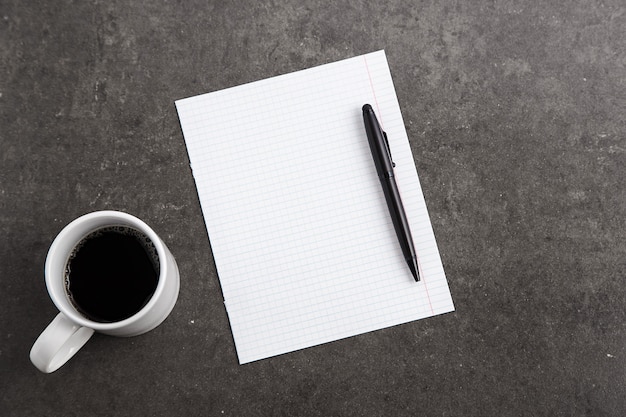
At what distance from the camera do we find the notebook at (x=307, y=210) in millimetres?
771

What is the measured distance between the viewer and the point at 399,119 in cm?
80

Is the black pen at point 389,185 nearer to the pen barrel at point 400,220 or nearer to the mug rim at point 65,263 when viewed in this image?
the pen barrel at point 400,220

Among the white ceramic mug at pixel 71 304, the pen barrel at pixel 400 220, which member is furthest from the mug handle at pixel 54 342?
the pen barrel at pixel 400 220

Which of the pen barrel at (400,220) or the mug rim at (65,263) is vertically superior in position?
the mug rim at (65,263)

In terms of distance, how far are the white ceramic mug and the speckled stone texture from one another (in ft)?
0.40

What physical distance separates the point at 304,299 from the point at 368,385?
0.16 meters

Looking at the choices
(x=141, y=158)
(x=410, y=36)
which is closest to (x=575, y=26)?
(x=410, y=36)

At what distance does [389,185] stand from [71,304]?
1.46ft

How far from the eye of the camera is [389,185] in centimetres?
77

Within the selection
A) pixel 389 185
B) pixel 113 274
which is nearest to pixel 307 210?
pixel 389 185

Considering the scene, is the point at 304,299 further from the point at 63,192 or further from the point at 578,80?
the point at 578,80

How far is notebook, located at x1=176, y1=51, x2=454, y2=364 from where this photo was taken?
77 centimetres

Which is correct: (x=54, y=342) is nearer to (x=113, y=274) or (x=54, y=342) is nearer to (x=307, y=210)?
(x=113, y=274)

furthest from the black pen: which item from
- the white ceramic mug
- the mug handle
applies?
the mug handle
